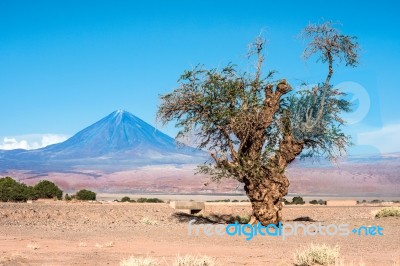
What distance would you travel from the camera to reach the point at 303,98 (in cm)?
2830

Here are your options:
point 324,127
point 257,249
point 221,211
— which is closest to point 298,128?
point 324,127

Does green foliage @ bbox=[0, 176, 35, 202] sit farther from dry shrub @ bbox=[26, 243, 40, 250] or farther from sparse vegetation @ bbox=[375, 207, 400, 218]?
dry shrub @ bbox=[26, 243, 40, 250]

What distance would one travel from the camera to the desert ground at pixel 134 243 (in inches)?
669

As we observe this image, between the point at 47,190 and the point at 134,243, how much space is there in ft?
116

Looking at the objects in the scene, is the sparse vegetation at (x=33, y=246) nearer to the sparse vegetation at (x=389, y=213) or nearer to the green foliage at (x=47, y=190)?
the sparse vegetation at (x=389, y=213)

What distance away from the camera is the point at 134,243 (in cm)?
2145

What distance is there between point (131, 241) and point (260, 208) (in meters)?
7.34

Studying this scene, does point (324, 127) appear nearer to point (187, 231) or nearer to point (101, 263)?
point (187, 231)

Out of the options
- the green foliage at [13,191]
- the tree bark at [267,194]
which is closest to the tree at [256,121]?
the tree bark at [267,194]

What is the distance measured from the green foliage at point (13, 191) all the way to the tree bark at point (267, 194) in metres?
27.3

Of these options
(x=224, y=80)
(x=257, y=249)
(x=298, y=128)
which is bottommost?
(x=257, y=249)

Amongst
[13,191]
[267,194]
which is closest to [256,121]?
[267,194]

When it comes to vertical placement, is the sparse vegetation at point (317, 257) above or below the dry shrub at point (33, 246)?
below

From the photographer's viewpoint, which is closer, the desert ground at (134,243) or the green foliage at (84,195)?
the desert ground at (134,243)
